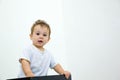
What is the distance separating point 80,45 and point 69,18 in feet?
0.76

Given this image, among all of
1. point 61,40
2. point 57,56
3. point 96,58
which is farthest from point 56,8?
point 96,58

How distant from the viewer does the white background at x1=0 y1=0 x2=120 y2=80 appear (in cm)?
181

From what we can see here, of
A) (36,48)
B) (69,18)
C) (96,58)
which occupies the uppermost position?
(69,18)

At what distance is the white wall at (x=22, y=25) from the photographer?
1.79 m

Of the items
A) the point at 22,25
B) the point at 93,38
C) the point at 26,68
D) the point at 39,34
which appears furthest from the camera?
the point at 93,38

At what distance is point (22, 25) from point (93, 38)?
0.58m

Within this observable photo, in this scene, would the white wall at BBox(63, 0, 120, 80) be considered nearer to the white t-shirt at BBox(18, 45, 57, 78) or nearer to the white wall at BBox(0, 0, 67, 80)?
the white wall at BBox(0, 0, 67, 80)

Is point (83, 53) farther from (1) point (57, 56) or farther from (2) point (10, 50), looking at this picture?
(2) point (10, 50)

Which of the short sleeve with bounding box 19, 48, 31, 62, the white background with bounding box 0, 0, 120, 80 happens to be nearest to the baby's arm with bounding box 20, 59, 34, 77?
the short sleeve with bounding box 19, 48, 31, 62

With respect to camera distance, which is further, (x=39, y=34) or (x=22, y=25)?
(x=22, y=25)

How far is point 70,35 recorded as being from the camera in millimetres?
1855

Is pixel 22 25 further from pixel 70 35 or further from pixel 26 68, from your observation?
pixel 26 68

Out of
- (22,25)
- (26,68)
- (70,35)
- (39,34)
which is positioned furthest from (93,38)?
(26,68)

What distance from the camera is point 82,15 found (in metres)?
1.91
